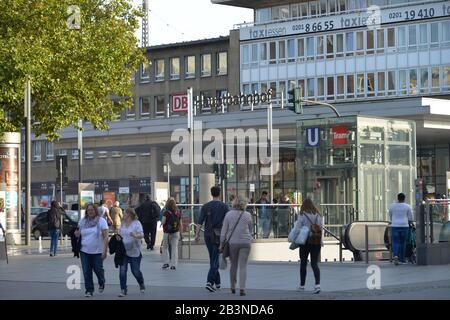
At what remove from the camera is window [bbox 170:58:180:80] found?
9388 cm

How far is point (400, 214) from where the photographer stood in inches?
1041

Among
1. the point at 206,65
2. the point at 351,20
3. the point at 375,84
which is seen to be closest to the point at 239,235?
the point at 375,84

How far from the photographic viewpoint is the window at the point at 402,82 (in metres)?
74.6

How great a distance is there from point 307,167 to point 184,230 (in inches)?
253

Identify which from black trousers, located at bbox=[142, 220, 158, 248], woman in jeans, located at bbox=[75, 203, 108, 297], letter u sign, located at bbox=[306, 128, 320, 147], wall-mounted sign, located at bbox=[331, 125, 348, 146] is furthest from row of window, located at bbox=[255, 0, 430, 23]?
woman in jeans, located at bbox=[75, 203, 108, 297]

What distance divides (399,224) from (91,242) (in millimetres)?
9497

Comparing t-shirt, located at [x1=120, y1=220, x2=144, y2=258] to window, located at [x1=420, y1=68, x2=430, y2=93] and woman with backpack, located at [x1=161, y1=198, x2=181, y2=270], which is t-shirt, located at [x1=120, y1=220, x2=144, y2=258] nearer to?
woman with backpack, located at [x1=161, y1=198, x2=181, y2=270]

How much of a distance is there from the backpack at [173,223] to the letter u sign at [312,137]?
1133cm

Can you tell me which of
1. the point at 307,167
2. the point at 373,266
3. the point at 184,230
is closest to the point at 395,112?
the point at 307,167

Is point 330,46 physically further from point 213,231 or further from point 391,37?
point 213,231

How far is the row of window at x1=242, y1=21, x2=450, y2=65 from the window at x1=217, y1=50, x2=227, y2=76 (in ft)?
19.1

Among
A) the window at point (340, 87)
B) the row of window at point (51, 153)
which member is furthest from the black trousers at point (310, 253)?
the row of window at point (51, 153)

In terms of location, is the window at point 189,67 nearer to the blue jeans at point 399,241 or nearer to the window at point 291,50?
the window at point 291,50

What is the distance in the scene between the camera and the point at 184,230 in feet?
107
